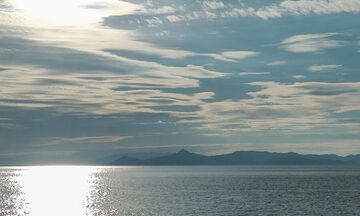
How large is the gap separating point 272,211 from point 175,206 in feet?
65.1

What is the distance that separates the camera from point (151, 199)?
118375 mm

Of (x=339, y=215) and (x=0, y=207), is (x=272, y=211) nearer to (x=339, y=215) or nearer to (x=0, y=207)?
(x=339, y=215)

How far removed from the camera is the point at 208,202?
11112 centimetres

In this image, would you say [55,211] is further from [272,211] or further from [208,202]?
[272,211]

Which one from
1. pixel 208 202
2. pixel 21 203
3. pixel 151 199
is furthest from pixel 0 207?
pixel 208 202

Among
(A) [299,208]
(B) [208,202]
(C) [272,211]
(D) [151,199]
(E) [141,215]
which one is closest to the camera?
(E) [141,215]

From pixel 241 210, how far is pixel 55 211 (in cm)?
3765

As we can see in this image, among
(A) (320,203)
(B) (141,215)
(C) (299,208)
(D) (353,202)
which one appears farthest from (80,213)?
(D) (353,202)

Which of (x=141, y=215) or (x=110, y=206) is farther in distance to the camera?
(x=110, y=206)

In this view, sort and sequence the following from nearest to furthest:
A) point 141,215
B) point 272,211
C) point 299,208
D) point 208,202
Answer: point 141,215 < point 272,211 < point 299,208 < point 208,202

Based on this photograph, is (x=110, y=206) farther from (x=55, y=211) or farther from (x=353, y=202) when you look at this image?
(x=353, y=202)

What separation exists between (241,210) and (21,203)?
177ft

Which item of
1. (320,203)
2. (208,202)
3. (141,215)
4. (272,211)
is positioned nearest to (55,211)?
(141,215)

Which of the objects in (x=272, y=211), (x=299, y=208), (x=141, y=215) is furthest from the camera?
(x=299, y=208)
